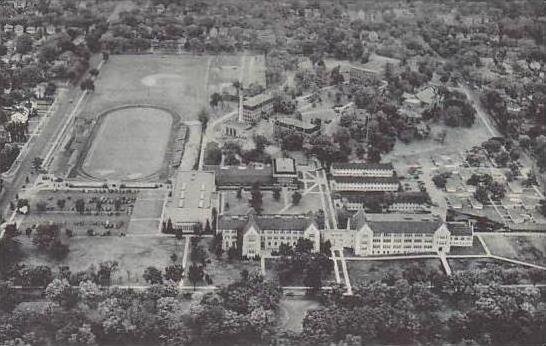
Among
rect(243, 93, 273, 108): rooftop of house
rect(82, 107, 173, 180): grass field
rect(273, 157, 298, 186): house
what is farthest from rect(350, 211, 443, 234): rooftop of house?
rect(243, 93, 273, 108): rooftop of house

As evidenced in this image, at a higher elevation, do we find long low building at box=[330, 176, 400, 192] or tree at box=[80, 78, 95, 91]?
tree at box=[80, 78, 95, 91]

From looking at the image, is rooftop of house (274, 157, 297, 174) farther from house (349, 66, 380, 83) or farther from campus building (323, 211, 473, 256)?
house (349, 66, 380, 83)

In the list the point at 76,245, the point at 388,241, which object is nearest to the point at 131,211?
the point at 76,245

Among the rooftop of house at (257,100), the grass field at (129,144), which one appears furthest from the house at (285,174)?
the rooftop of house at (257,100)

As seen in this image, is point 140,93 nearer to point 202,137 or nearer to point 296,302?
point 202,137

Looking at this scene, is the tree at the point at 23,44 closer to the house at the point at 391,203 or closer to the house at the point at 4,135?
the house at the point at 4,135

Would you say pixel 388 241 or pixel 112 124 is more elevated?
pixel 112 124

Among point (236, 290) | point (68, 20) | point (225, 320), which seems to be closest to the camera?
point (225, 320)
